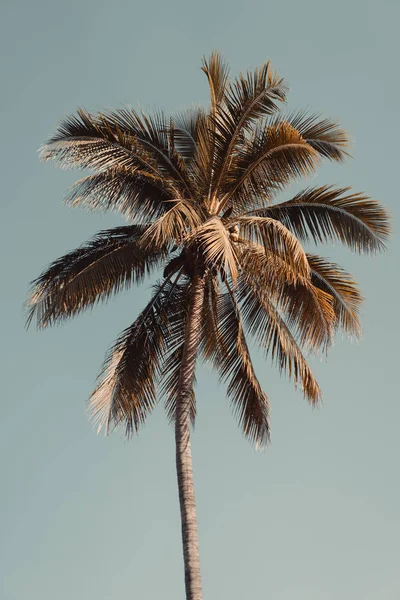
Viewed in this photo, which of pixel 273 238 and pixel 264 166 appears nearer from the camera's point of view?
pixel 273 238

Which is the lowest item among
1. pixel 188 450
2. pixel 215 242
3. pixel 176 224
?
pixel 188 450

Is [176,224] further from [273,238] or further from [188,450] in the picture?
[188,450]

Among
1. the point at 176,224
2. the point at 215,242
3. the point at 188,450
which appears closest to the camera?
the point at 215,242

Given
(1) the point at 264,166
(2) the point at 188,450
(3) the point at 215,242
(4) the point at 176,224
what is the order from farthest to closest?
(1) the point at 264,166
(4) the point at 176,224
(2) the point at 188,450
(3) the point at 215,242

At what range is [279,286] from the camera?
17734 mm

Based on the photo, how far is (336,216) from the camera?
59.8 ft

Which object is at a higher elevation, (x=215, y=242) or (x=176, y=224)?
(x=176, y=224)

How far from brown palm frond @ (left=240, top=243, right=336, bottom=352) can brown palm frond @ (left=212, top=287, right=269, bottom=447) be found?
82 centimetres

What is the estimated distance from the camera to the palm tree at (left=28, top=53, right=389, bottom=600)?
17.2m

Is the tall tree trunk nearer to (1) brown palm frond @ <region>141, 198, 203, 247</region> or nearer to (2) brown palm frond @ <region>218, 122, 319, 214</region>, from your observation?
(1) brown palm frond @ <region>141, 198, 203, 247</region>

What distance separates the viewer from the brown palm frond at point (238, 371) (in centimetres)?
1828

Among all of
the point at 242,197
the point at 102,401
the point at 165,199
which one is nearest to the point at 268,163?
the point at 242,197

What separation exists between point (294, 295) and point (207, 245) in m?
2.15

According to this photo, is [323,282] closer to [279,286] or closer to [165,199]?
[279,286]
